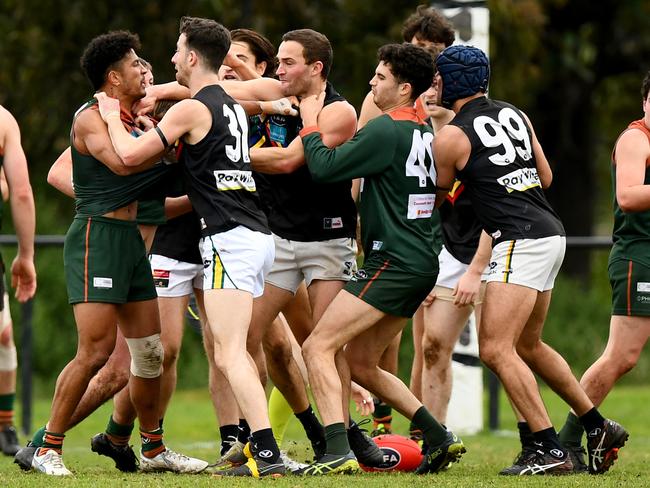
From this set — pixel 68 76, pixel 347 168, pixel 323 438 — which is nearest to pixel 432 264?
pixel 347 168

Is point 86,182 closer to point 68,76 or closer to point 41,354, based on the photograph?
point 41,354

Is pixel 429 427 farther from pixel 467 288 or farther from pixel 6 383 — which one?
pixel 6 383

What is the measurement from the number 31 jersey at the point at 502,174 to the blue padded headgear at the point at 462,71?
0.09m

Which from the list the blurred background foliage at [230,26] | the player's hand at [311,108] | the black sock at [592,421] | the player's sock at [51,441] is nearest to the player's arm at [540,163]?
the player's hand at [311,108]

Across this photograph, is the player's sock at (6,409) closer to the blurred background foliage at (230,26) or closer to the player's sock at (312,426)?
the player's sock at (312,426)

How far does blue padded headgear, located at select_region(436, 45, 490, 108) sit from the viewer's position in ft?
25.4

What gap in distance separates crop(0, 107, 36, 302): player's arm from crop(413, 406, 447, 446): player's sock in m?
2.72

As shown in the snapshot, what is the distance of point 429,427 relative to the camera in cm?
766

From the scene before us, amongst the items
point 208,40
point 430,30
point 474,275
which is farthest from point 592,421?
point 208,40

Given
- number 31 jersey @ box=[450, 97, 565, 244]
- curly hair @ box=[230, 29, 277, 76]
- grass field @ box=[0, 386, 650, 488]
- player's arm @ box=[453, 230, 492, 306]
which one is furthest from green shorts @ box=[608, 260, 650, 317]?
curly hair @ box=[230, 29, 277, 76]

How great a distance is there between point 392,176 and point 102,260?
170 centimetres

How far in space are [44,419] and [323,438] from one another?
5.59m

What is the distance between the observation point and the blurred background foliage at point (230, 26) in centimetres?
1625

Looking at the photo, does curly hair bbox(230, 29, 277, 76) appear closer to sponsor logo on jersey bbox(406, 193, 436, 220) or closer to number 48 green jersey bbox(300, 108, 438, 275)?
number 48 green jersey bbox(300, 108, 438, 275)
